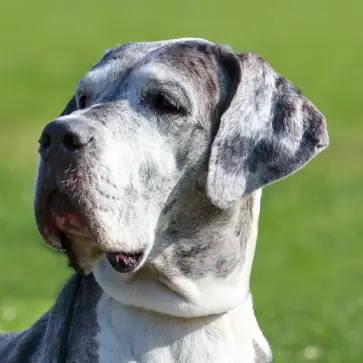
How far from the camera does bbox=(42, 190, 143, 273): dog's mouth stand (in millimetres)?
4711

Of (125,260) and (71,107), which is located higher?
(71,107)

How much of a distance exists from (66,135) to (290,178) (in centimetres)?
1633

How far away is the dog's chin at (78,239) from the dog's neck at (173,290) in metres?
0.14

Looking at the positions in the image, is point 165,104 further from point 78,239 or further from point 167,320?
point 167,320

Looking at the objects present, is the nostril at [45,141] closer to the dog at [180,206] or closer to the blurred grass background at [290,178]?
the dog at [180,206]

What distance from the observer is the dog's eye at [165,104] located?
5019mm

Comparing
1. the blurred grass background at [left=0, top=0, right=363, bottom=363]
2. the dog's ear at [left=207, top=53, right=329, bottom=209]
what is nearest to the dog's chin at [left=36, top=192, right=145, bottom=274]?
the dog's ear at [left=207, top=53, right=329, bottom=209]

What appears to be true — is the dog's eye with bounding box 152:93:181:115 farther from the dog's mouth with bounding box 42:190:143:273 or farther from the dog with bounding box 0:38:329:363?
the dog's mouth with bounding box 42:190:143:273

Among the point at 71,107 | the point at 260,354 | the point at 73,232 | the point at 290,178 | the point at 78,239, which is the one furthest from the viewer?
the point at 290,178

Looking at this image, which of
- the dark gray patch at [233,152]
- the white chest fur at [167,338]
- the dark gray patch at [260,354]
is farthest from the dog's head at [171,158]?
the dark gray patch at [260,354]

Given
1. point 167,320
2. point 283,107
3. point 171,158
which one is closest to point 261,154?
point 283,107

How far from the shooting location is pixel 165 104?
502 centimetres

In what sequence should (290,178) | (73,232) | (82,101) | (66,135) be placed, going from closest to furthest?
(66,135) < (73,232) < (82,101) < (290,178)

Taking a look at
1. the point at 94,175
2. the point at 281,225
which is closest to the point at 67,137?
the point at 94,175
